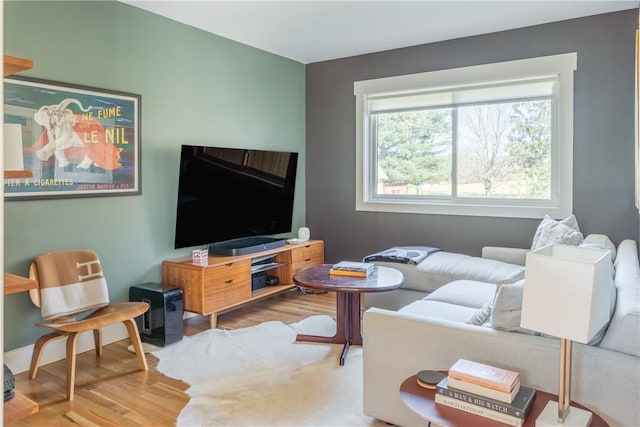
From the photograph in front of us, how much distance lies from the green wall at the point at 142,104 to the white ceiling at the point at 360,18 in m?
0.24

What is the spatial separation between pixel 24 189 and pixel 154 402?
158 cm

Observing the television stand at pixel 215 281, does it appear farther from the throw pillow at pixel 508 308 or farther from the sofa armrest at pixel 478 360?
the throw pillow at pixel 508 308

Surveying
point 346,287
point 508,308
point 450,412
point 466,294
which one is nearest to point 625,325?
point 508,308

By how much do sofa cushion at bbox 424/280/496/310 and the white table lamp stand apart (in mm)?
1375

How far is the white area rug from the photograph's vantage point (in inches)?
93.7

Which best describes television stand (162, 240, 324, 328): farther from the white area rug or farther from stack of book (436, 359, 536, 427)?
stack of book (436, 359, 536, 427)

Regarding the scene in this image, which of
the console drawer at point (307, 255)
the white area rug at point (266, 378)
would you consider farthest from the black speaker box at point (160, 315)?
the console drawer at point (307, 255)

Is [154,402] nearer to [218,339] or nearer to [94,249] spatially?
[218,339]

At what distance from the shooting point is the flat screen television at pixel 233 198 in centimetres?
379

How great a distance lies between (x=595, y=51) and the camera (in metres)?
3.88

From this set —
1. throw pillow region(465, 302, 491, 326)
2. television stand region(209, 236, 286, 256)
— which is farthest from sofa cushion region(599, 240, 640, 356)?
television stand region(209, 236, 286, 256)

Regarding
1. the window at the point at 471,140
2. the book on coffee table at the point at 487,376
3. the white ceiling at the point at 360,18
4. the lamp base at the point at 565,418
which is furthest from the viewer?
the window at the point at 471,140

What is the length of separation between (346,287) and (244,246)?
61.5 inches

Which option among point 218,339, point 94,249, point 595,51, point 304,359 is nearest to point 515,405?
point 304,359
